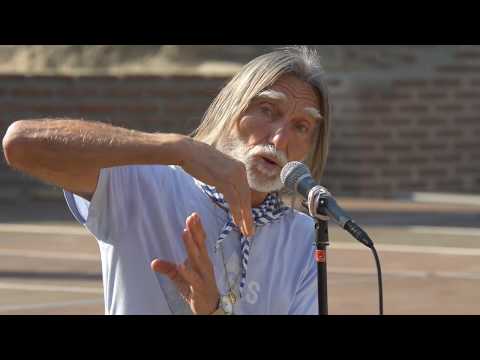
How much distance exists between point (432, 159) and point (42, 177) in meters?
13.2

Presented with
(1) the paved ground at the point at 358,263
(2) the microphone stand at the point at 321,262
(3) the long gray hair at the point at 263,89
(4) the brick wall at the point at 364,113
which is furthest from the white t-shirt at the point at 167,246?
(4) the brick wall at the point at 364,113

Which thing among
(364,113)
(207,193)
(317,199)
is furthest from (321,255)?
(364,113)

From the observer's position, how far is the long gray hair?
3.63 metres

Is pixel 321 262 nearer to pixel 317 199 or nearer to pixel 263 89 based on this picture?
pixel 317 199

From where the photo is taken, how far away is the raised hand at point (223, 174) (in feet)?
9.32

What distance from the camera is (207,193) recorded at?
139 inches

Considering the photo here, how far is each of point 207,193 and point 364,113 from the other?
12475 millimetres

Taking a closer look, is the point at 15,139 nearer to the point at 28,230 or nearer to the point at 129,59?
the point at 28,230

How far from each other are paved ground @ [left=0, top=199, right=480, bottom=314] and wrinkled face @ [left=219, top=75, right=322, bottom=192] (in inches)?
198

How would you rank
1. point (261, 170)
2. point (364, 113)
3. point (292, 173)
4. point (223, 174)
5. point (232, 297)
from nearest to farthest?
1. point (223, 174)
2. point (292, 173)
3. point (232, 297)
4. point (261, 170)
5. point (364, 113)

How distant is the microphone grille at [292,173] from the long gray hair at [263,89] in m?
0.50

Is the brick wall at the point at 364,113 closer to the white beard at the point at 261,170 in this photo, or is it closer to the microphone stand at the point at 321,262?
the white beard at the point at 261,170

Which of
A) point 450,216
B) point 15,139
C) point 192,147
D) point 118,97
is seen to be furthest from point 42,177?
point 118,97
